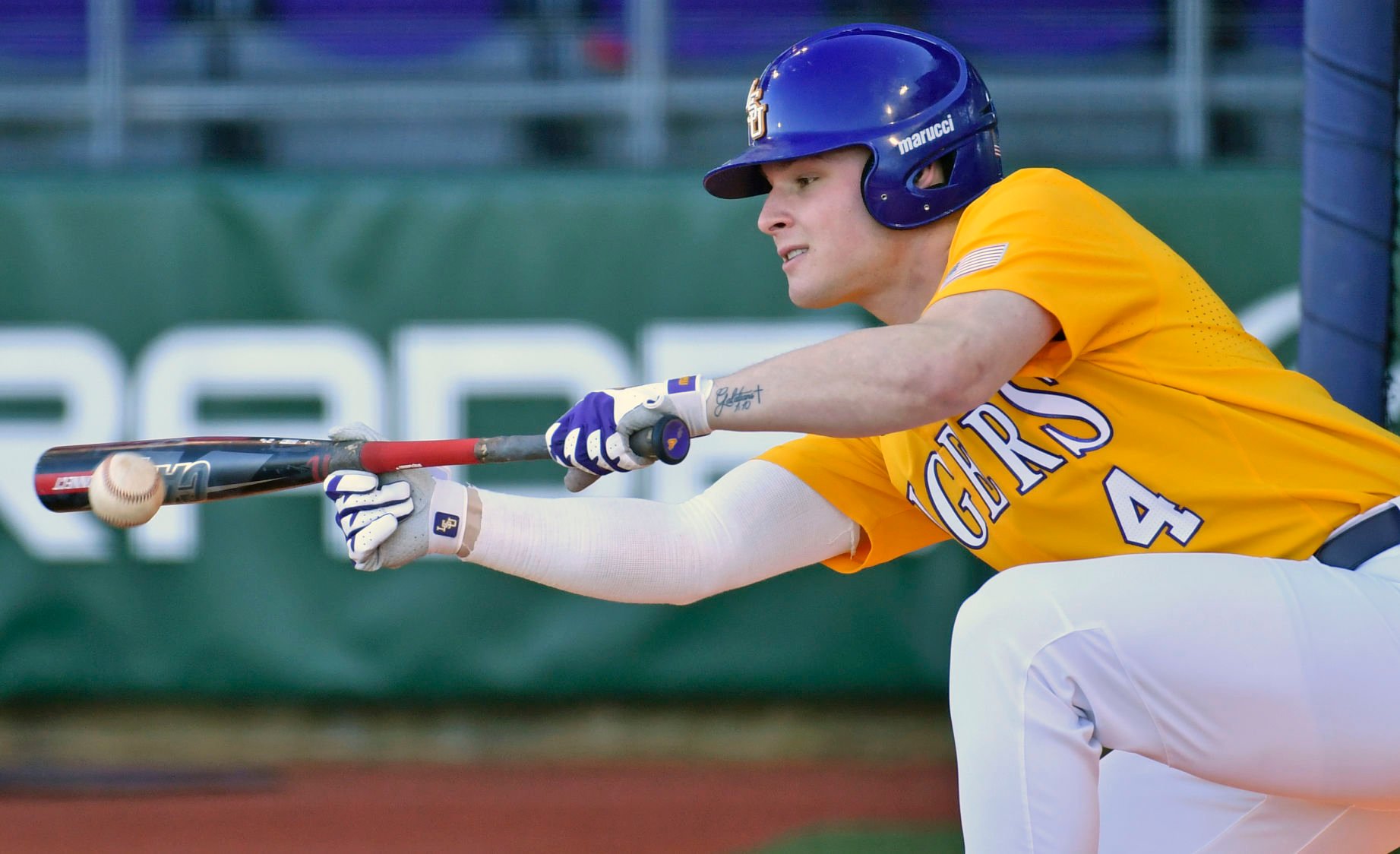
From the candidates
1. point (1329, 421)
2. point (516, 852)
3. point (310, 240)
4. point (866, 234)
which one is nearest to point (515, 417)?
point (310, 240)

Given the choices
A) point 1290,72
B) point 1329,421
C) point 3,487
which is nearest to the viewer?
point 1329,421

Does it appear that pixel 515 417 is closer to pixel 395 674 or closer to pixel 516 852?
pixel 395 674

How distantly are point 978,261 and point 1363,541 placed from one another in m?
0.72

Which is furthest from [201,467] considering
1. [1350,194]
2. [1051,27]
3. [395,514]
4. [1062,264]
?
[1051,27]

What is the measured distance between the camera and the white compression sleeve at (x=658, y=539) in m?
2.63

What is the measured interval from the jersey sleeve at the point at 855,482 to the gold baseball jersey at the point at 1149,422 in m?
0.46

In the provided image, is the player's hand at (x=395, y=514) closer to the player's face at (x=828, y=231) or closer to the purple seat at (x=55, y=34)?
the player's face at (x=828, y=231)

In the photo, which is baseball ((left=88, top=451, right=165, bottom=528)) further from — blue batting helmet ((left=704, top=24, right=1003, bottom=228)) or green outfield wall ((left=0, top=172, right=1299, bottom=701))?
green outfield wall ((left=0, top=172, right=1299, bottom=701))

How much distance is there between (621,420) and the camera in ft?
7.24

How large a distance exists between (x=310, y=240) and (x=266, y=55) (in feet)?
4.90

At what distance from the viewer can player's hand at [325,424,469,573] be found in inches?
97.9

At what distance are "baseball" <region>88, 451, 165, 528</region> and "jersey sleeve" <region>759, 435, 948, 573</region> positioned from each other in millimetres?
1096

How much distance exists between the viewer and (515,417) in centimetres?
547

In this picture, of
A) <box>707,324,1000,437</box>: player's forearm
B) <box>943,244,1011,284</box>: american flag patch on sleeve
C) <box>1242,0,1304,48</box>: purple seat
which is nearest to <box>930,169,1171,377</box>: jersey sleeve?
<box>943,244,1011,284</box>: american flag patch on sleeve
